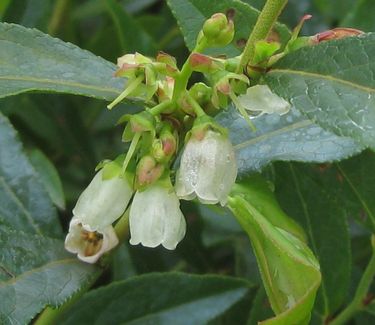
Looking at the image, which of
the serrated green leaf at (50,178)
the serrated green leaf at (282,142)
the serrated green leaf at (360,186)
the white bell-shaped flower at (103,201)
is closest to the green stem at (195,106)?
the white bell-shaped flower at (103,201)

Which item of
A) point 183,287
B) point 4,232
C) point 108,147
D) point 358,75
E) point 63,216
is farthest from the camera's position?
point 108,147

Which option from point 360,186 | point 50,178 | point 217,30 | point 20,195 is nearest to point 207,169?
point 217,30

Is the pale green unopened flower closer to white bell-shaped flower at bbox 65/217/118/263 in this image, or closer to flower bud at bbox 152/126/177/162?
flower bud at bbox 152/126/177/162

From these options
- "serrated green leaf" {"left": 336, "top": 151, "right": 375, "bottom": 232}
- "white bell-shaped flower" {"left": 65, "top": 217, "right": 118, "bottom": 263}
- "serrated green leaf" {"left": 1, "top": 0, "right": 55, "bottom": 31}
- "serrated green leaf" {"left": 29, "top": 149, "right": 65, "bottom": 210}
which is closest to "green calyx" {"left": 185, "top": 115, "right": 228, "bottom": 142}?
"white bell-shaped flower" {"left": 65, "top": 217, "right": 118, "bottom": 263}

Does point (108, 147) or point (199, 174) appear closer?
point (199, 174)

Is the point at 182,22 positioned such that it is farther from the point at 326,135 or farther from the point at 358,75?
the point at 358,75

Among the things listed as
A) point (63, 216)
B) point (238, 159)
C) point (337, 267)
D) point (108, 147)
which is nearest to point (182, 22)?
point (238, 159)
